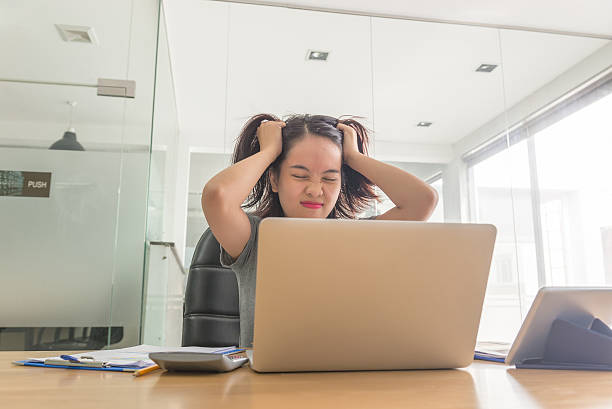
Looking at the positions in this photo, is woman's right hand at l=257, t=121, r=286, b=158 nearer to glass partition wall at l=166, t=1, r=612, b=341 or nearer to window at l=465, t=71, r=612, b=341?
glass partition wall at l=166, t=1, r=612, b=341

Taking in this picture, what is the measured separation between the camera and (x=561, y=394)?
1.58ft

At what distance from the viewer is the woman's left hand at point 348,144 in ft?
4.54

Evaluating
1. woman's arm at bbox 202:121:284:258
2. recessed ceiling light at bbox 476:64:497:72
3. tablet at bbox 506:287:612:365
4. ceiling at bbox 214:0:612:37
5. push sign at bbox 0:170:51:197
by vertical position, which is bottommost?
tablet at bbox 506:287:612:365

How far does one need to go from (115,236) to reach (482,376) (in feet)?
6.18

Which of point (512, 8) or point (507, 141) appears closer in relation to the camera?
point (512, 8)

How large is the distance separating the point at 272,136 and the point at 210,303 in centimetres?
52

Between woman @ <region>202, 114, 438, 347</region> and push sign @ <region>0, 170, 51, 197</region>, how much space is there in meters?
1.13

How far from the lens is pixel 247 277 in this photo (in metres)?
1.27

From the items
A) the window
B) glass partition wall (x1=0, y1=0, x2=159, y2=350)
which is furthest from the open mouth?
the window

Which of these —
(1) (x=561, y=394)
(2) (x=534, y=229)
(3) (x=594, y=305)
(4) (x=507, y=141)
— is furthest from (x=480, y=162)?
(1) (x=561, y=394)

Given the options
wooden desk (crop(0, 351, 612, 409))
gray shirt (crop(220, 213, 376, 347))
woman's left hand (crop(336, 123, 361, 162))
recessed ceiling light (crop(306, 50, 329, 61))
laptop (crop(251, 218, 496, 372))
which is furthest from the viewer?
Answer: recessed ceiling light (crop(306, 50, 329, 61))

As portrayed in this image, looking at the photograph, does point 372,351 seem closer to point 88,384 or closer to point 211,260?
point 88,384

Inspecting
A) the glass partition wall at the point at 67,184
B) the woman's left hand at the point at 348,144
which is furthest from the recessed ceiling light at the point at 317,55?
the woman's left hand at the point at 348,144

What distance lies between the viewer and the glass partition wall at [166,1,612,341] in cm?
298
